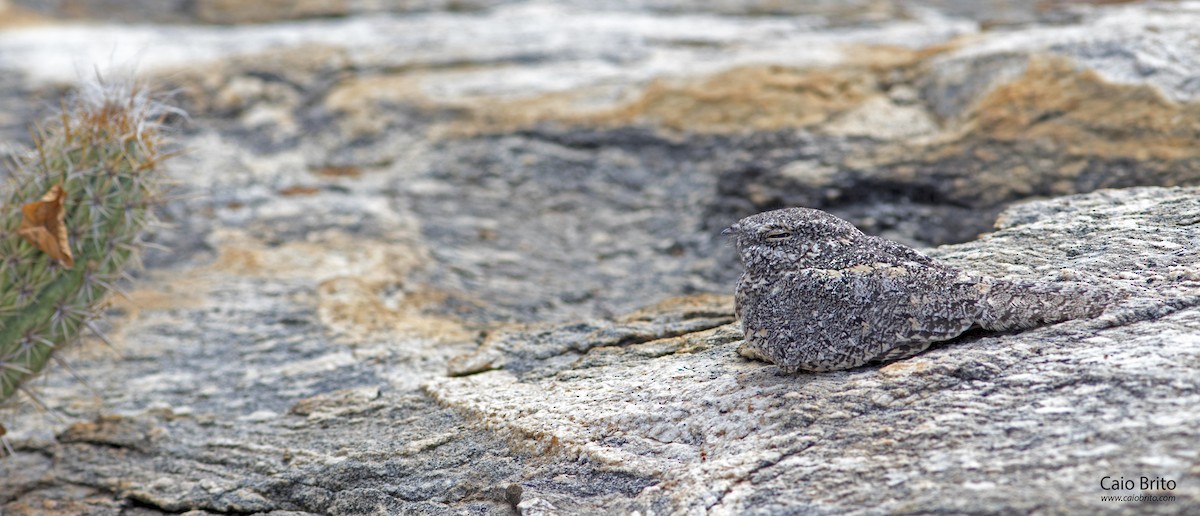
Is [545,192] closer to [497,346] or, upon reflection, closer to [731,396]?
[497,346]

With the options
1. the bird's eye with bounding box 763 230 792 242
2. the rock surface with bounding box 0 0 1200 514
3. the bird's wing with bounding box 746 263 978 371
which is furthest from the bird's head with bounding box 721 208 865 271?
the rock surface with bounding box 0 0 1200 514

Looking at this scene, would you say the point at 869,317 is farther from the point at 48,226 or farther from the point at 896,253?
the point at 48,226

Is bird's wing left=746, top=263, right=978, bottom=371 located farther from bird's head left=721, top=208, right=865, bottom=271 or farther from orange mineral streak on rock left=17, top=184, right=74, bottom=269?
orange mineral streak on rock left=17, top=184, right=74, bottom=269

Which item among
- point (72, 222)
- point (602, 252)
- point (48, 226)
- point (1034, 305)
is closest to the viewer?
point (1034, 305)

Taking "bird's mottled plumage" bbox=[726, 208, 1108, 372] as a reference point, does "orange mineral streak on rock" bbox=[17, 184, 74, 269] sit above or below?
above

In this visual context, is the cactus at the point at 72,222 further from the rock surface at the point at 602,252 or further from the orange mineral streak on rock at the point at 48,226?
the rock surface at the point at 602,252

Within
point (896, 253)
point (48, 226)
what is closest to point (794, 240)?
point (896, 253)
